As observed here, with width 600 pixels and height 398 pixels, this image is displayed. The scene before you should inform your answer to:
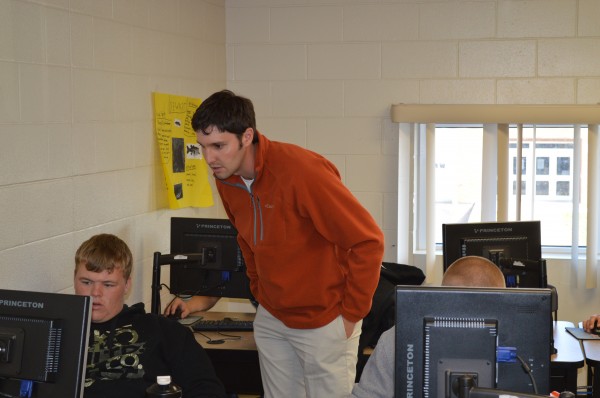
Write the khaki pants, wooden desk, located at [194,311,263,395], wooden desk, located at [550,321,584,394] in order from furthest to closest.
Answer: wooden desk, located at [194,311,263,395] → wooden desk, located at [550,321,584,394] → the khaki pants

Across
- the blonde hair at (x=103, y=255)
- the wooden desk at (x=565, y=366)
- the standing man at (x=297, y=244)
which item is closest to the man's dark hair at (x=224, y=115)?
the standing man at (x=297, y=244)

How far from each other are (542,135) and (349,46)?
1.20 m

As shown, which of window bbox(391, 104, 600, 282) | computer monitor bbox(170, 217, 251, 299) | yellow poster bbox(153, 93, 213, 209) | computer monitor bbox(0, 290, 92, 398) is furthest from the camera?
window bbox(391, 104, 600, 282)

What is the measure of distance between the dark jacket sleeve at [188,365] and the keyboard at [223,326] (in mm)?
840

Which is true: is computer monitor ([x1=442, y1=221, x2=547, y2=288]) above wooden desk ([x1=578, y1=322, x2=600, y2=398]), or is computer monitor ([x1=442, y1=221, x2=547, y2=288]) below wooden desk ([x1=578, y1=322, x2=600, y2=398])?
above

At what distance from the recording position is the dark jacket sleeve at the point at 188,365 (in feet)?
A: 8.45

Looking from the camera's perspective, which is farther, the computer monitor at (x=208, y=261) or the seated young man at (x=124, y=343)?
the computer monitor at (x=208, y=261)

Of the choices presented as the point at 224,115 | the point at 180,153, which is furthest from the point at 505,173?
the point at 224,115

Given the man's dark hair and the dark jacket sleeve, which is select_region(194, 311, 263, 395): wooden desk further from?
the man's dark hair

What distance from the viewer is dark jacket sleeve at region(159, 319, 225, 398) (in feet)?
8.45

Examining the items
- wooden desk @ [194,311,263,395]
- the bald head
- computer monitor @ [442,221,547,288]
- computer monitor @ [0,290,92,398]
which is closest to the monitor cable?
the bald head

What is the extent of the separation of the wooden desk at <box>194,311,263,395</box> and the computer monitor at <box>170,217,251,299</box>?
173mm

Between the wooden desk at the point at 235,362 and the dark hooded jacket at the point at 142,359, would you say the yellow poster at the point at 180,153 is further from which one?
the dark hooded jacket at the point at 142,359

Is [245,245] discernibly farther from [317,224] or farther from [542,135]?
[542,135]
